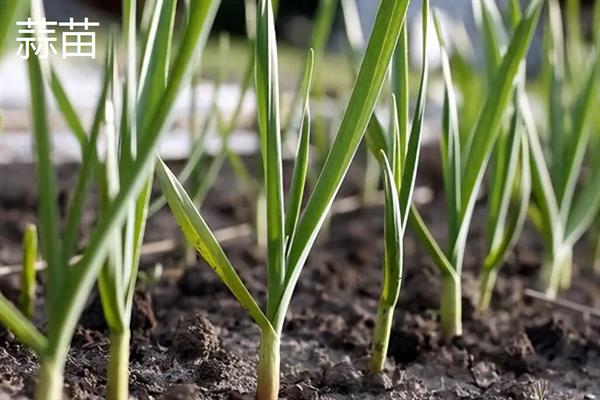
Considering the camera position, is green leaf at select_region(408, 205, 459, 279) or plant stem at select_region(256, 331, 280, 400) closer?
plant stem at select_region(256, 331, 280, 400)

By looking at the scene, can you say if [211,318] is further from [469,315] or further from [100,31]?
[100,31]

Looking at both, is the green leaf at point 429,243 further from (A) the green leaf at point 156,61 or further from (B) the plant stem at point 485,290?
(A) the green leaf at point 156,61

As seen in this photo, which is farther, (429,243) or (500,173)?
(500,173)

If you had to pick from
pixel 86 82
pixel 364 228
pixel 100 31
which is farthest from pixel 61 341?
pixel 100 31

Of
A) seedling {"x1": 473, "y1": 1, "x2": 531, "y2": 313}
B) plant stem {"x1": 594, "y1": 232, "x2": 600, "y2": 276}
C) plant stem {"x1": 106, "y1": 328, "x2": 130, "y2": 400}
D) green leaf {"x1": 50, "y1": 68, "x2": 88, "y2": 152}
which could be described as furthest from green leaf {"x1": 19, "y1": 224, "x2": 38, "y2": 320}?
plant stem {"x1": 594, "y1": 232, "x2": 600, "y2": 276}

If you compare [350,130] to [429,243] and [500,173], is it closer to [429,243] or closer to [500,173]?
[429,243]

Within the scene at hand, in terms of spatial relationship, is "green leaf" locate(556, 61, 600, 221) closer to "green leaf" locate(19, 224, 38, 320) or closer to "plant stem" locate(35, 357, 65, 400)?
"green leaf" locate(19, 224, 38, 320)

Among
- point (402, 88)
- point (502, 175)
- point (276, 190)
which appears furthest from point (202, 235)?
point (502, 175)
